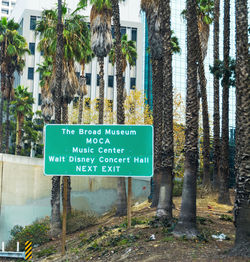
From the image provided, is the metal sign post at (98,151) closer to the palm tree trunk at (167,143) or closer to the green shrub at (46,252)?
the palm tree trunk at (167,143)

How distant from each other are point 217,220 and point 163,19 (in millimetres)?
9296

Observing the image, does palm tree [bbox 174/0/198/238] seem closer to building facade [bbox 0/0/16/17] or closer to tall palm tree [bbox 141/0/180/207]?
tall palm tree [bbox 141/0/180/207]

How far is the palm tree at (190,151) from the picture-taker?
50.0 feet

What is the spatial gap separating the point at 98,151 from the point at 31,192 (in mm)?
9649

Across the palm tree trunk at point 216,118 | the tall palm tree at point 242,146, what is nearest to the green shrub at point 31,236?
the tall palm tree at point 242,146

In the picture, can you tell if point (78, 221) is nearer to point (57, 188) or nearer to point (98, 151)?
point (57, 188)

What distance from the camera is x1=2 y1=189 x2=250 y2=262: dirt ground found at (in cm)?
1321

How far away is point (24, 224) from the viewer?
24.6m

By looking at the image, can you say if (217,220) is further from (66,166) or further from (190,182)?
(66,166)

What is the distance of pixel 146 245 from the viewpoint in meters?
14.8

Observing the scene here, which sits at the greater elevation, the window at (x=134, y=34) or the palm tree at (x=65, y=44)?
the window at (x=134, y=34)

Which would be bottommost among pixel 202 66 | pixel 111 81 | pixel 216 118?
pixel 216 118

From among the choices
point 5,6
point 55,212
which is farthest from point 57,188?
point 5,6

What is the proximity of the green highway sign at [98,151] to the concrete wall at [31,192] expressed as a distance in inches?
297
